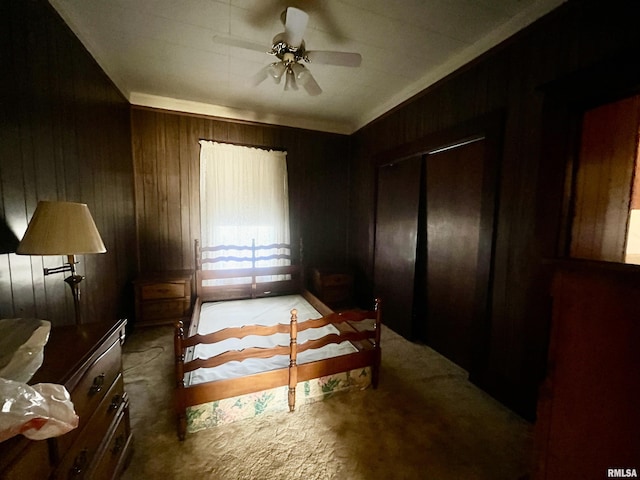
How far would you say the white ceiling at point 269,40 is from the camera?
1.68 meters

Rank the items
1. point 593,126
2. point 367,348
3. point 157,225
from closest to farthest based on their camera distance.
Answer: point 593,126, point 367,348, point 157,225

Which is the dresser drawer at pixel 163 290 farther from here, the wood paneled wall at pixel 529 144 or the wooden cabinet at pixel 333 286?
the wood paneled wall at pixel 529 144

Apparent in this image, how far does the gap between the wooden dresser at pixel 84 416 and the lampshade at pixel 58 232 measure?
371 millimetres

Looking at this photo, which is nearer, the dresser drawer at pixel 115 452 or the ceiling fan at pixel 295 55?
the dresser drawer at pixel 115 452

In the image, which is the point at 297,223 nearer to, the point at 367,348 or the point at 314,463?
the point at 367,348

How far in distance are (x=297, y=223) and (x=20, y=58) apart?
283 cm

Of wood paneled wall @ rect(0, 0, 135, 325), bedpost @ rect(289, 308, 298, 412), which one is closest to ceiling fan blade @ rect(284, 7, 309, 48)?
wood paneled wall @ rect(0, 0, 135, 325)

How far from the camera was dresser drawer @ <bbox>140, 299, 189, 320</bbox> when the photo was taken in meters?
2.86

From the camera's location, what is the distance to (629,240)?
1554 millimetres

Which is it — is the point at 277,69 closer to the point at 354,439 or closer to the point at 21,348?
the point at 21,348

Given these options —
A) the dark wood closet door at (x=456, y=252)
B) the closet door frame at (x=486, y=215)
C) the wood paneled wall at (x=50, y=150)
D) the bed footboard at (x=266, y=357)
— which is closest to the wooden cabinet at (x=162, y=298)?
the wood paneled wall at (x=50, y=150)

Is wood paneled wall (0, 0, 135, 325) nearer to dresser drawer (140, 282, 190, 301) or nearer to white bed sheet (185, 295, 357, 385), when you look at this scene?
dresser drawer (140, 282, 190, 301)

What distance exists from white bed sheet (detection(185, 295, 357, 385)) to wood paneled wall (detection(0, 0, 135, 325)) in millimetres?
910

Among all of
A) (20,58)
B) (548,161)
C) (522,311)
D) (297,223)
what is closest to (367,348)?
(522,311)
